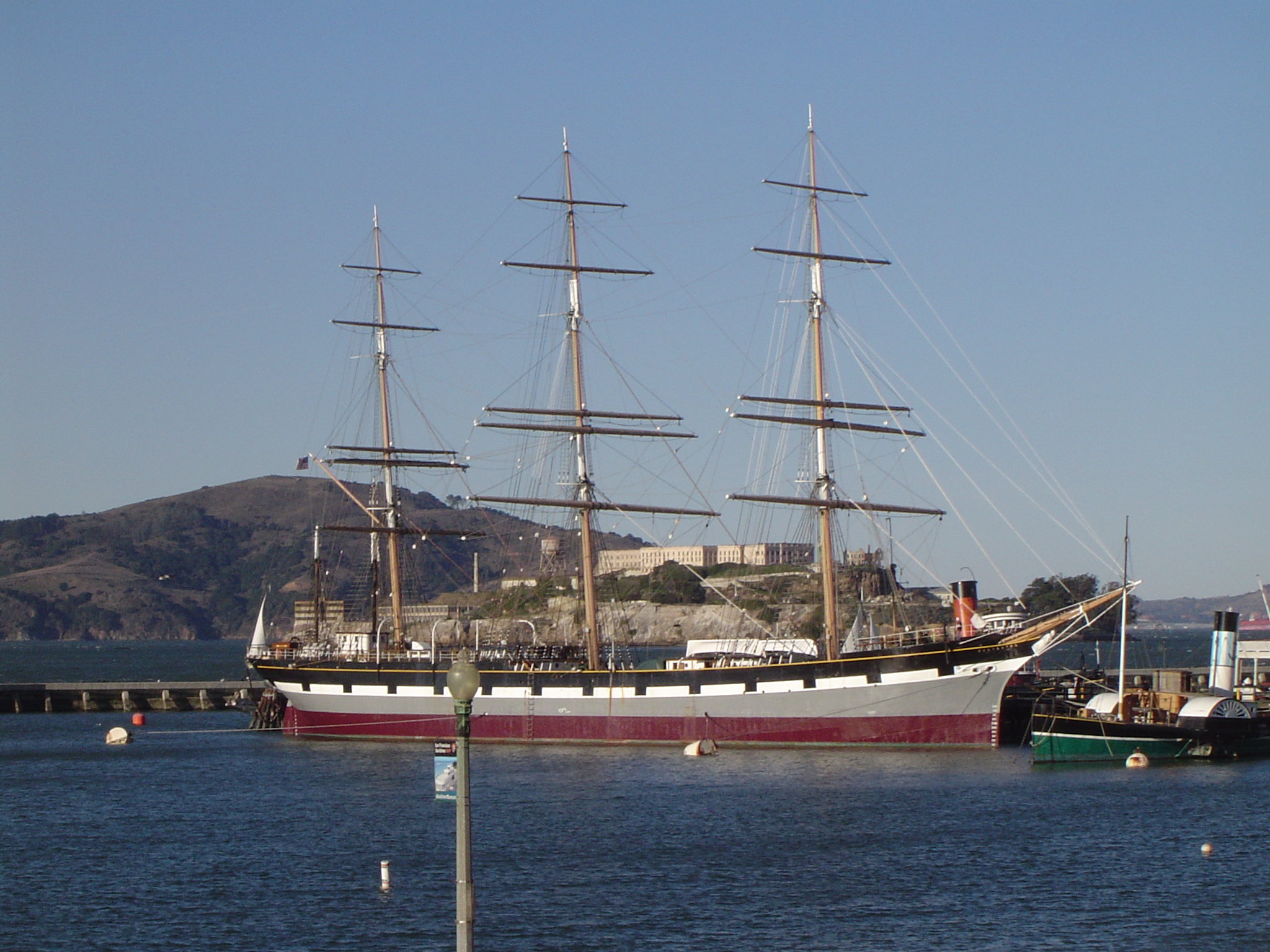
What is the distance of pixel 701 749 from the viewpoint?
52250 millimetres

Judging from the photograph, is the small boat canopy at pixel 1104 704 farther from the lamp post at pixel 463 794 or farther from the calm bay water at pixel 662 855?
the lamp post at pixel 463 794

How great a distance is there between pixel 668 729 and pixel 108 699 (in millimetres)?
44078

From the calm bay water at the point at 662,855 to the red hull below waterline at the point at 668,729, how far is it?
92 centimetres

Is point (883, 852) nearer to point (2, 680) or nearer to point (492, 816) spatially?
point (492, 816)

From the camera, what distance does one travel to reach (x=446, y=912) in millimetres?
27688

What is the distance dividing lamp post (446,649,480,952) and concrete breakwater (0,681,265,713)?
232 feet

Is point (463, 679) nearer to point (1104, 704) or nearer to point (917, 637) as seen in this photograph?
point (917, 637)

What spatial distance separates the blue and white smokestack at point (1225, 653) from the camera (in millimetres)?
55406

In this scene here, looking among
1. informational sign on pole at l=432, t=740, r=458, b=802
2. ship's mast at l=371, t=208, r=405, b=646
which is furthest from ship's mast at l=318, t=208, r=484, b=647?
informational sign on pole at l=432, t=740, r=458, b=802

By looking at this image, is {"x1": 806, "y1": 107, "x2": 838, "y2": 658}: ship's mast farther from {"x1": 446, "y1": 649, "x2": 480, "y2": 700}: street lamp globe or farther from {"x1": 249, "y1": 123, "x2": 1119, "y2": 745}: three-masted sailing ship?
{"x1": 446, "y1": 649, "x2": 480, "y2": 700}: street lamp globe

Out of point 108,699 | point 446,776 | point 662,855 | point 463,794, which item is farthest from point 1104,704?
point 108,699

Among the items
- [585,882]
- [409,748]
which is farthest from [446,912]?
[409,748]

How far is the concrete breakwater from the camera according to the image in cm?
8450

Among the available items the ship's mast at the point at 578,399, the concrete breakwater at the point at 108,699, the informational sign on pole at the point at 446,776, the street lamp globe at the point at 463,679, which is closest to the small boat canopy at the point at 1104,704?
the ship's mast at the point at 578,399
